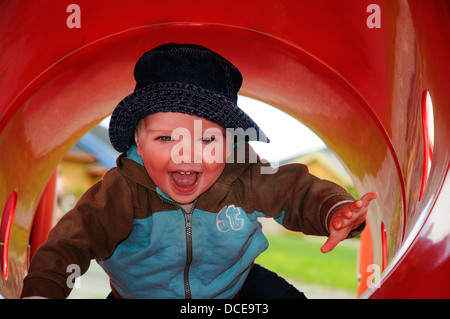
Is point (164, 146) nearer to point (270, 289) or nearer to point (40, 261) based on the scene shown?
point (40, 261)

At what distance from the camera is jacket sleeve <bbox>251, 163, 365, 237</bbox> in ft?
3.46

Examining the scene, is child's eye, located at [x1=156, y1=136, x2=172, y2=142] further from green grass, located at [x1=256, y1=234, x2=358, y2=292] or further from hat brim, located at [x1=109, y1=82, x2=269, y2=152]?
green grass, located at [x1=256, y1=234, x2=358, y2=292]

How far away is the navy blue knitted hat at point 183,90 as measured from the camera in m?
0.98

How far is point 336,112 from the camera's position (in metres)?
1.46

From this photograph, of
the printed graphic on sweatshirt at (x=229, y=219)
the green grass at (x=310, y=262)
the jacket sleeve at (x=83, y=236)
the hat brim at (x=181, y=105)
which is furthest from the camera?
→ the green grass at (x=310, y=262)

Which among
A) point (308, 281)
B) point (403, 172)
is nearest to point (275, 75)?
point (403, 172)

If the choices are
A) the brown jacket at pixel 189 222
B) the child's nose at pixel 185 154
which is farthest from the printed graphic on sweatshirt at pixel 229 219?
the child's nose at pixel 185 154

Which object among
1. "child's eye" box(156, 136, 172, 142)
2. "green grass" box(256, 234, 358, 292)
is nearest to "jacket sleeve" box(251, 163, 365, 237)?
"child's eye" box(156, 136, 172, 142)

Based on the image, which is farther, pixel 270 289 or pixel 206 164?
pixel 270 289

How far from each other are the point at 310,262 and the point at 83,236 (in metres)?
2.30

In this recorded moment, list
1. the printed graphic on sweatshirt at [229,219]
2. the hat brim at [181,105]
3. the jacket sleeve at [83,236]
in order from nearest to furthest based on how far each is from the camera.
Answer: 1. the jacket sleeve at [83,236]
2. the hat brim at [181,105]
3. the printed graphic on sweatshirt at [229,219]

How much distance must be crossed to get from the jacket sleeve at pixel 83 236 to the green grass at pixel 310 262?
185 centimetres

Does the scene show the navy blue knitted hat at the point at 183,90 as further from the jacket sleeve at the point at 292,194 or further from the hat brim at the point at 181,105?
the jacket sleeve at the point at 292,194
